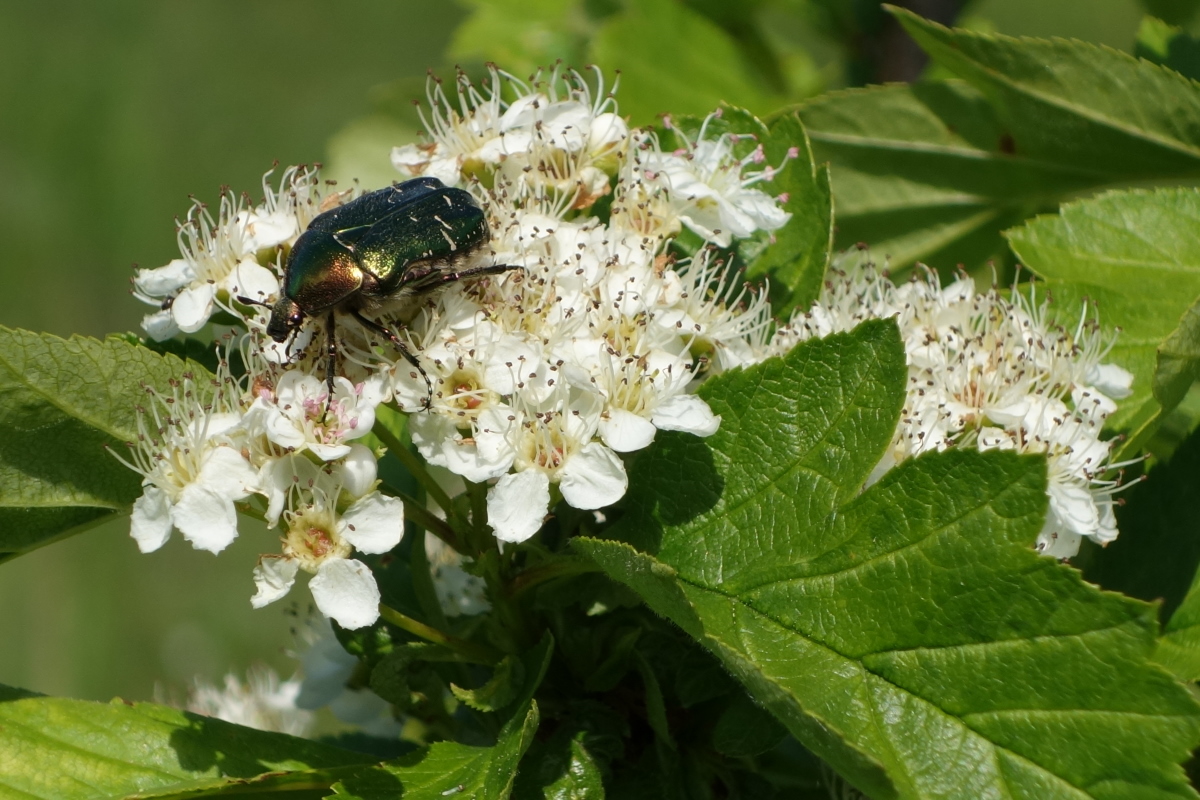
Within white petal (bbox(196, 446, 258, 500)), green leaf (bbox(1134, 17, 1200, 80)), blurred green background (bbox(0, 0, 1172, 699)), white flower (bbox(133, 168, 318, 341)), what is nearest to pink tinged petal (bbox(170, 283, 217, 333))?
white flower (bbox(133, 168, 318, 341))

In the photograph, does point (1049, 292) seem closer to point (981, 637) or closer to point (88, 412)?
point (981, 637)

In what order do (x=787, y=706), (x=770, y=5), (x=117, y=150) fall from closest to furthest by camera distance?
Answer: (x=787, y=706)
(x=770, y=5)
(x=117, y=150)

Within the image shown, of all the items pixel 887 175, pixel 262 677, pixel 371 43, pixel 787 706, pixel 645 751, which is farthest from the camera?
pixel 371 43

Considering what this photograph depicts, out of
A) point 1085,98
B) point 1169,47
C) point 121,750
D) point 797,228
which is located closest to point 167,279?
point 121,750

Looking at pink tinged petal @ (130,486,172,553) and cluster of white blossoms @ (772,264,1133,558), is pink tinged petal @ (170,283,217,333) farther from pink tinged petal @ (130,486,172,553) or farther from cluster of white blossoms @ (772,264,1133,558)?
cluster of white blossoms @ (772,264,1133,558)

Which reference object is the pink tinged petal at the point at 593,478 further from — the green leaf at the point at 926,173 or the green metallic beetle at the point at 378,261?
the green leaf at the point at 926,173

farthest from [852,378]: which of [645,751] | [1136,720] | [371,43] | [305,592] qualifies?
[371,43]

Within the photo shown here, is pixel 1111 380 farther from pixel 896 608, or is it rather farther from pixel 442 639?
pixel 442 639
